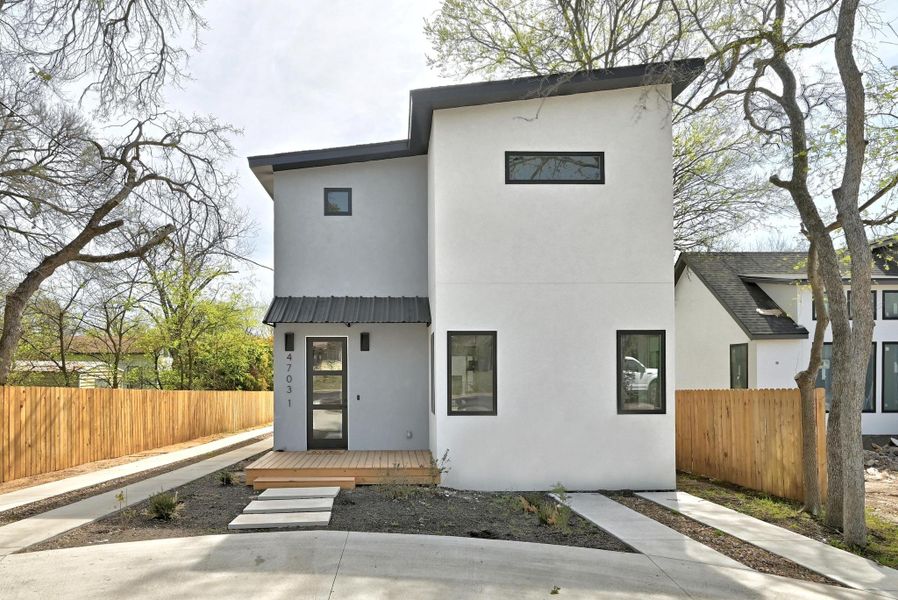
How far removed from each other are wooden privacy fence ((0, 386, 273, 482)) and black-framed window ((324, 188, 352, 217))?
5883 millimetres

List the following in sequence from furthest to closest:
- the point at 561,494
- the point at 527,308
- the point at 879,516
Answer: the point at 527,308 < the point at 879,516 < the point at 561,494

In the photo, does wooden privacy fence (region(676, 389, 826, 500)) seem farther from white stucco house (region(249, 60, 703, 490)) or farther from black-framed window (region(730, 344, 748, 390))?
black-framed window (region(730, 344, 748, 390))

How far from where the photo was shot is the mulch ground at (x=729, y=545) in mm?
5875

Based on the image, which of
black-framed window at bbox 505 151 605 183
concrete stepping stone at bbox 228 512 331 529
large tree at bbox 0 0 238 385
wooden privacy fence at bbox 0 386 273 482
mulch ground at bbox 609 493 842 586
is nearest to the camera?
mulch ground at bbox 609 493 842 586

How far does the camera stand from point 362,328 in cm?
1142

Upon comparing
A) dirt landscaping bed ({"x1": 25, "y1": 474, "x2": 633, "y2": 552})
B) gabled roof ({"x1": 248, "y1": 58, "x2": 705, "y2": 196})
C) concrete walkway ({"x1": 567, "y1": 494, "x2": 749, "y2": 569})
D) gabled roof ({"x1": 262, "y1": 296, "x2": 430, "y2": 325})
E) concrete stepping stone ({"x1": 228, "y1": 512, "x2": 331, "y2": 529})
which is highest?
gabled roof ({"x1": 248, "y1": 58, "x2": 705, "y2": 196})

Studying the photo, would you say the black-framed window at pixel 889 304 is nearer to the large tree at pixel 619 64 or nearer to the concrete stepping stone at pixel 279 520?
the large tree at pixel 619 64

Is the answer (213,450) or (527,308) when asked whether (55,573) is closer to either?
(527,308)

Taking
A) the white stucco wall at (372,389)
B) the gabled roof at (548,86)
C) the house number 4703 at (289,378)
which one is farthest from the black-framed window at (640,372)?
the house number 4703 at (289,378)

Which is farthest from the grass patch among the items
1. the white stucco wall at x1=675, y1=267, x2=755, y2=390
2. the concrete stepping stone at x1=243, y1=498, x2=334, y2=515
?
the white stucco wall at x1=675, y1=267, x2=755, y2=390

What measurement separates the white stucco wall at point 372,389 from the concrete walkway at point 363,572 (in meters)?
4.93

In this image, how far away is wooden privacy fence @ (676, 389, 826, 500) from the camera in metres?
9.01

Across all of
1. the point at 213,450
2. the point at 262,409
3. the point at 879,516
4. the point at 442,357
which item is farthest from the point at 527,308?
the point at 262,409

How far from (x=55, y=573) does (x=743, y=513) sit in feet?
23.9
